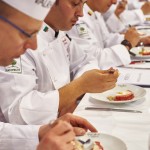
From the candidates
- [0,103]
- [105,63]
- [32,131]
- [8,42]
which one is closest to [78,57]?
[105,63]

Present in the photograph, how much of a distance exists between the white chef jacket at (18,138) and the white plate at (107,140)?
0.65 ft

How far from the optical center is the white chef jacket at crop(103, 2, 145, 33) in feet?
11.4

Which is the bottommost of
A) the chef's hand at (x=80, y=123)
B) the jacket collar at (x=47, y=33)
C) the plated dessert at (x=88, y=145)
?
the plated dessert at (x=88, y=145)

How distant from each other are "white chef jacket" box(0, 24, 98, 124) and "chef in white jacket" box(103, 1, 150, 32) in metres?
1.47

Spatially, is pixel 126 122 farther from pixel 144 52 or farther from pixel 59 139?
pixel 144 52

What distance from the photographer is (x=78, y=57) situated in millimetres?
2049

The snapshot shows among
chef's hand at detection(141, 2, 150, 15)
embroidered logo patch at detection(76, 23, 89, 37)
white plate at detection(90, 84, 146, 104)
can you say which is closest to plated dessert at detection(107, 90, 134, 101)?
white plate at detection(90, 84, 146, 104)

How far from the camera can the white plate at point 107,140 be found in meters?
1.05

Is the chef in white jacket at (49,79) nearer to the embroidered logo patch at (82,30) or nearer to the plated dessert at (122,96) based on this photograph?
the plated dessert at (122,96)

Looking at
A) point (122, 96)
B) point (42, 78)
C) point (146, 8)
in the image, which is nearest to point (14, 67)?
point (42, 78)

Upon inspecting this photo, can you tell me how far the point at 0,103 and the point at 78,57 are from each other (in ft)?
2.50

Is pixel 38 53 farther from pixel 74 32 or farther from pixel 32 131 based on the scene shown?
pixel 74 32

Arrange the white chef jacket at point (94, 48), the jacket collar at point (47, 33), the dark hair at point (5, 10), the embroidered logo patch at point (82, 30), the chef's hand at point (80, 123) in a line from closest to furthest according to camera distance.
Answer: the dark hair at point (5, 10)
the chef's hand at point (80, 123)
the jacket collar at point (47, 33)
the white chef jacket at point (94, 48)
the embroidered logo patch at point (82, 30)

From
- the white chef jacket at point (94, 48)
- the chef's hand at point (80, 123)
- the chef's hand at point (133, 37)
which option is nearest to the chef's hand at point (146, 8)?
the white chef jacket at point (94, 48)
